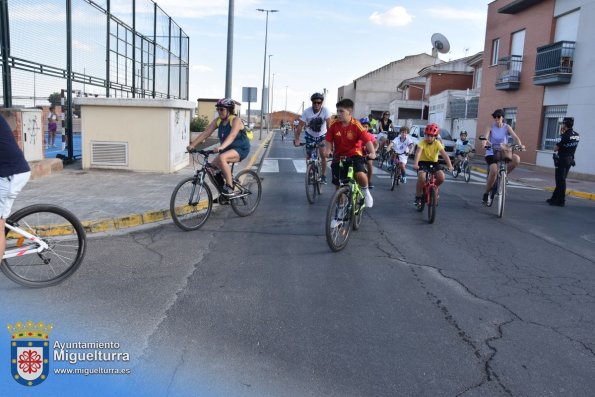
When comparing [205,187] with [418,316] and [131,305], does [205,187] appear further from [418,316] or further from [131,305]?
[418,316]

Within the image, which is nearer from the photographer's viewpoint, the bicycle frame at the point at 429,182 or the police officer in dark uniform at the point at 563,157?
the bicycle frame at the point at 429,182

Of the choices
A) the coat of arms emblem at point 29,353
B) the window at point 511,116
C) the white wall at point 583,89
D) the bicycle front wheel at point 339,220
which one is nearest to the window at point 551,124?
the white wall at point 583,89

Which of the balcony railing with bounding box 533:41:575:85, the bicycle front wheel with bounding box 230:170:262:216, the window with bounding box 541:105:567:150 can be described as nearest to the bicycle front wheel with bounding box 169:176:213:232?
the bicycle front wheel with bounding box 230:170:262:216

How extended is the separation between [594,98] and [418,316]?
17.1 meters

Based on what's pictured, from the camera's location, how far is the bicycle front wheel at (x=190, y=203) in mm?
7207

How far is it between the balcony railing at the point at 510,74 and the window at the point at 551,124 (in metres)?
2.53

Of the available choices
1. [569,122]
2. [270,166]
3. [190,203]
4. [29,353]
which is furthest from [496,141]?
[270,166]

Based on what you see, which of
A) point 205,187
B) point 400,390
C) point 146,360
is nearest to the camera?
point 400,390

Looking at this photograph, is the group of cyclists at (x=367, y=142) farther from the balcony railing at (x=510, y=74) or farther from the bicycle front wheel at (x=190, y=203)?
the balcony railing at (x=510, y=74)

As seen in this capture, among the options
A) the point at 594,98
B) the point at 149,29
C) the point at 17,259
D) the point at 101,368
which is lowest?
the point at 101,368

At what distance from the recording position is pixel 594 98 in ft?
60.0

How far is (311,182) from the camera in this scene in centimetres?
1012

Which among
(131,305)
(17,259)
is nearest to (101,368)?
Result: (131,305)

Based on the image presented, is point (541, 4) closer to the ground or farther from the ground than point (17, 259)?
farther from the ground
